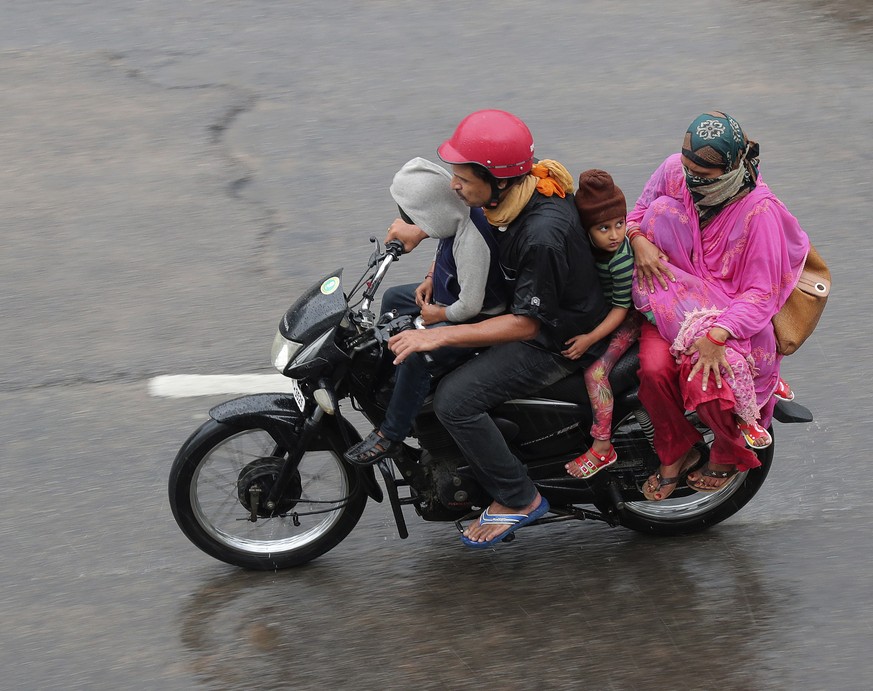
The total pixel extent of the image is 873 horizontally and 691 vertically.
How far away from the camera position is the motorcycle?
4246 mm

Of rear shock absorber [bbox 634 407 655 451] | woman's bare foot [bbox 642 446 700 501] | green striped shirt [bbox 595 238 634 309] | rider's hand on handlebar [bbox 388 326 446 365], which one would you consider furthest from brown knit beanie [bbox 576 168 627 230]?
woman's bare foot [bbox 642 446 700 501]

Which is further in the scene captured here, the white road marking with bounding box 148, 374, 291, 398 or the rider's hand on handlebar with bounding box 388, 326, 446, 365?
the white road marking with bounding box 148, 374, 291, 398

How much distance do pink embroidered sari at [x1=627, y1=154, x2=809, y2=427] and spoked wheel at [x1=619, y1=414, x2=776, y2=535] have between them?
0.60 m

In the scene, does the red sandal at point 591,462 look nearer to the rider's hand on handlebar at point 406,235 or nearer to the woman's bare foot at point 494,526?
the woman's bare foot at point 494,526

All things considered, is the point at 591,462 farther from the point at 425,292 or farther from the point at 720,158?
the point at 720,158

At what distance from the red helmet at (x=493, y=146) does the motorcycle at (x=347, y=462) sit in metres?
0.59

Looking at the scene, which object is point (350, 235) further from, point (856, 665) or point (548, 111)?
point (856, 665)

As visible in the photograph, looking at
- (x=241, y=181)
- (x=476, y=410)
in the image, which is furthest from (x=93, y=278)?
(x=476, y=410)

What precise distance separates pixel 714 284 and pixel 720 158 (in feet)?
1.63

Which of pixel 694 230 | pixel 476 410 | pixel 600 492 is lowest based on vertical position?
pixel 600 492

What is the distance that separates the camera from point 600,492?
4.63 m

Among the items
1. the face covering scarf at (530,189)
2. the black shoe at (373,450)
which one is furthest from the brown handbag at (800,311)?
the black shoe at (373,450)

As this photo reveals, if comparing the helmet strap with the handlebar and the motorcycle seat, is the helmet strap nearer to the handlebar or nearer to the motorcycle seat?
the handlebar

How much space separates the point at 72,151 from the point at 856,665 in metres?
6.41
